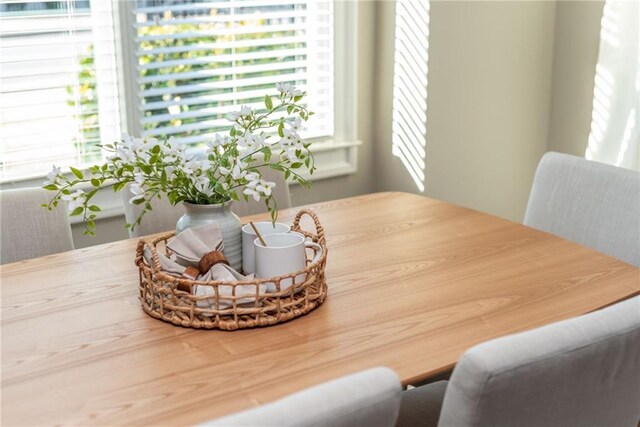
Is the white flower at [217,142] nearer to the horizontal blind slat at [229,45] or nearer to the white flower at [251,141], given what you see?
the white flower at [251,141]

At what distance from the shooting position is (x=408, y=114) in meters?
3.46

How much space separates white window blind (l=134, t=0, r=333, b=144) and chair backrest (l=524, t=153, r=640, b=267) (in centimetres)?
123

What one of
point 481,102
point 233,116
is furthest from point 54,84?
point 481,102

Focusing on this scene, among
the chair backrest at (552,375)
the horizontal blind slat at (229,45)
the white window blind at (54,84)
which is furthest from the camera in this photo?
the horizontal blind slat at (229,45)

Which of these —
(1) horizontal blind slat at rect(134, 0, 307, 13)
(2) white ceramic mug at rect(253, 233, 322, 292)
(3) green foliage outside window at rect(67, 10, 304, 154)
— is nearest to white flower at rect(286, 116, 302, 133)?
(2) white ceramic mug at rect(253, 233, 322, 292)

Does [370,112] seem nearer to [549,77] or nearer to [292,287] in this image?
[549,77]

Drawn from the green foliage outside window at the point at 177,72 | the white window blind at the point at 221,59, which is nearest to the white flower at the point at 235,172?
the green foliage outside window at the point at 177,72

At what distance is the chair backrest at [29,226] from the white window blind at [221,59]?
90 centimetres

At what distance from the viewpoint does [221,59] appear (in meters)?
3.17

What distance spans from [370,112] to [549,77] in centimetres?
82

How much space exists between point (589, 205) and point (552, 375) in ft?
3.99

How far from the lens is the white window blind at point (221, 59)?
3.02 meters

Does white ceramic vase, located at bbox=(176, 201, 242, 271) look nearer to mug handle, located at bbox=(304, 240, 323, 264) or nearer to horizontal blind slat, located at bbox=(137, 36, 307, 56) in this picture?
mug handle, located at bbox=(304, 240, 323, 264)

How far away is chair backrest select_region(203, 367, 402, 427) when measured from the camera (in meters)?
1.02
